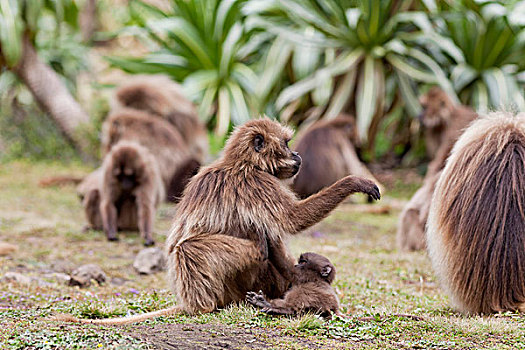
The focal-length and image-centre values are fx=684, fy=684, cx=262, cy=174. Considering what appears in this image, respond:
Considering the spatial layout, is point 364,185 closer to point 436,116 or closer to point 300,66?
point 436,116

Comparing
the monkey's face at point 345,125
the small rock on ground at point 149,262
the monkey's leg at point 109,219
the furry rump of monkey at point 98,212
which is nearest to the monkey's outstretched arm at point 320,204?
the small rock on ground at point 149,262

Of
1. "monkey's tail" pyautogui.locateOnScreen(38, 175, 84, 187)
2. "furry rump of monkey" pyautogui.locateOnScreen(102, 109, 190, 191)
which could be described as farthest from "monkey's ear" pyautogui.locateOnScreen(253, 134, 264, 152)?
"monkey's tail" pyautogui.locateOnScreen(38, 175, 84, 187)

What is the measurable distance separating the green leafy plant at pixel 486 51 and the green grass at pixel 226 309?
11.8ft

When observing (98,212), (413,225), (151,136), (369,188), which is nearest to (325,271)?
(369,188)

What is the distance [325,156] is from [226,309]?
273 inches

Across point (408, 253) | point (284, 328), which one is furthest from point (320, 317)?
point (408, 253)

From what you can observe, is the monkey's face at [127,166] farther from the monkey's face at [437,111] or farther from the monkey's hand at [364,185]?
the monkey's face at [437,111]

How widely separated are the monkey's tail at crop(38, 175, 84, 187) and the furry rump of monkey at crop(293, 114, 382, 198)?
13.3 ft

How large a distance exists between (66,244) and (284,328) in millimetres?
4673

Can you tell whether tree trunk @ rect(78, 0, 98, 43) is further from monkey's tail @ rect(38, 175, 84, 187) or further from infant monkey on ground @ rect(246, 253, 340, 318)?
infant monkey on ground @ rect(246, 253, 340, 318)

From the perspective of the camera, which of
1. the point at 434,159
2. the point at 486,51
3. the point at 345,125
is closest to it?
the point at 434,159

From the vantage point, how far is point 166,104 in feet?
33.8

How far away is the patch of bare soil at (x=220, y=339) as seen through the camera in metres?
3.83

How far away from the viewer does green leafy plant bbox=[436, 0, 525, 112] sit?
1262 centimetres
